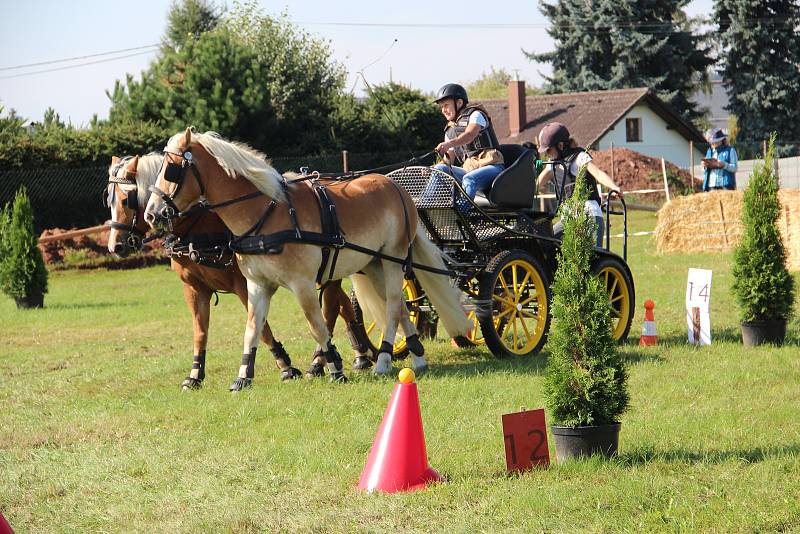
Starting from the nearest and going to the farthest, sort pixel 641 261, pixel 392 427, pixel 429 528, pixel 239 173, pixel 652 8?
1. pixel 429 528
2. pixel 392 427
3. pixel 239 173
4. pixel 641 261
5. pixel 652 8

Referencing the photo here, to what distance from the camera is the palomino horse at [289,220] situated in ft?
27.8

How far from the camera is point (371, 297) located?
991 cm

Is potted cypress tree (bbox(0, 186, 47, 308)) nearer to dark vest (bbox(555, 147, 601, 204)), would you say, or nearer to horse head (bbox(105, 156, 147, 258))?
horse head (bbox(105, 156, 147, 258))

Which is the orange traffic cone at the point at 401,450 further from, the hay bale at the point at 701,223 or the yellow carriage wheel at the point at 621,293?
the hay bale at the point at 701,223

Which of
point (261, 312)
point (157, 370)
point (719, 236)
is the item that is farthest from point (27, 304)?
point (719, 236)

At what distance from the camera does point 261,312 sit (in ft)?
28.7

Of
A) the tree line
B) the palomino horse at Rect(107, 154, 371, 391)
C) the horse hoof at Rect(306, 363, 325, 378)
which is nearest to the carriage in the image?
the horse hoof at Rect(306, 363, 325, 378)

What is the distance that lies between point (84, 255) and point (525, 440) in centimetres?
2000

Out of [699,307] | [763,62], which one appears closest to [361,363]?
[699,307]

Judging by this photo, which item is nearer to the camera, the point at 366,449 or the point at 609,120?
the point at 366,449

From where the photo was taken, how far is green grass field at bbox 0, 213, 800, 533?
5262 mm

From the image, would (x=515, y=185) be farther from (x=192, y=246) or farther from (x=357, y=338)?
(x=192, y=246)

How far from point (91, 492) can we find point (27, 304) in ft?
38.4

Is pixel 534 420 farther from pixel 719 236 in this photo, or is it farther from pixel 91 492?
pixel 719 236
